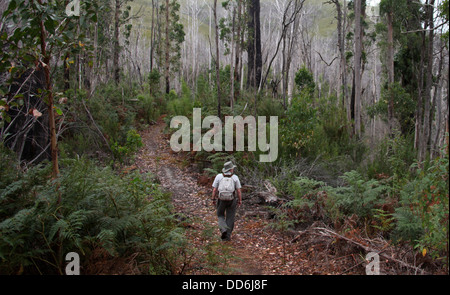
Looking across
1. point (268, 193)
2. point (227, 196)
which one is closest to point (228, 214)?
point (227, 196)

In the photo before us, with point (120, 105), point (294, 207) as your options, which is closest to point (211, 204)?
point (294, 207)

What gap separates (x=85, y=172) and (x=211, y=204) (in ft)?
13.3

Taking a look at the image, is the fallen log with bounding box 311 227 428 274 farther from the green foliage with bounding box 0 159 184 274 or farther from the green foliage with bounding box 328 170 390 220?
the green foliage with bounding box 0 159 184 274

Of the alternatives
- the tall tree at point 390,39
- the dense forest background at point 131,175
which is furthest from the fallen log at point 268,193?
the tall tree at point 390,39

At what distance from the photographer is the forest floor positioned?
14.5 feet

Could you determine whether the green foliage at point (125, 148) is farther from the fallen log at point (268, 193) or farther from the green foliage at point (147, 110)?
the green foliage at point (147, 110)

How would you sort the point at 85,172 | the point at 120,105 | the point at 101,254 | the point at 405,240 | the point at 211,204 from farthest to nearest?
the point at 120,105 → the point at 211,204 → the point at 405,240 → the point at 85,172 → the point at 101,254

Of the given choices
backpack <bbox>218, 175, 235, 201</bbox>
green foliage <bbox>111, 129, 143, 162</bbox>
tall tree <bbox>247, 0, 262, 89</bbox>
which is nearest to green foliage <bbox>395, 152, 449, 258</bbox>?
backpack <bbox>218, 175, 235, 201</bbox>

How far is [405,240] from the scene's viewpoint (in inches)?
180

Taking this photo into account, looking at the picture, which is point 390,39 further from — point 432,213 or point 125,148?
point 432,213

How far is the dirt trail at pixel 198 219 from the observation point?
438 cm

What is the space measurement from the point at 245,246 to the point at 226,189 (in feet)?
3.43

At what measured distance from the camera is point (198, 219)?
5184mm

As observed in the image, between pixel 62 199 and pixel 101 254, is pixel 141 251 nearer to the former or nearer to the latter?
pixel 101 254
